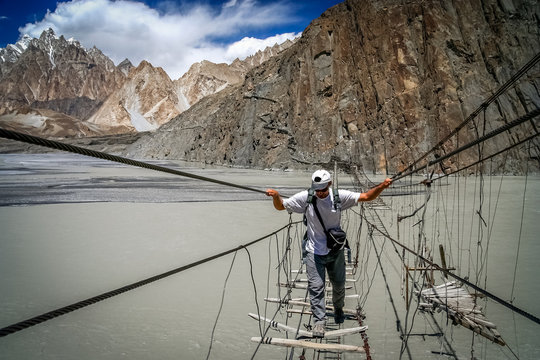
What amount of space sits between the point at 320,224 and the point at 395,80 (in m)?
36.4

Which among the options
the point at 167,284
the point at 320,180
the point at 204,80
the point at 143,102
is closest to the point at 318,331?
the point at 320,180

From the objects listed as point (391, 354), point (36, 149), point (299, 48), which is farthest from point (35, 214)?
point (36, 149)

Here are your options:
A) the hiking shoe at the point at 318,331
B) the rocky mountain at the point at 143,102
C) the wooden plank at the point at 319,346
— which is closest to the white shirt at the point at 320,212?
the hiking shoe at the point at 318,331

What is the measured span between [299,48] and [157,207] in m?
35.4

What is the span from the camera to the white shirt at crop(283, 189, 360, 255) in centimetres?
334

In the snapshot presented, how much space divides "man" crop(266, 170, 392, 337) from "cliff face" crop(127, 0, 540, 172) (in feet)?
108

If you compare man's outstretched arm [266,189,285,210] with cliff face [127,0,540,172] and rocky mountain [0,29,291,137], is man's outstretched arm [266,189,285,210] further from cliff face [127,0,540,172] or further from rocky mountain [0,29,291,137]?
rocky mountain [0,29,291,137]

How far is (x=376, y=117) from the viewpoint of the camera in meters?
37.2

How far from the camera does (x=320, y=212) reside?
11.0 ft

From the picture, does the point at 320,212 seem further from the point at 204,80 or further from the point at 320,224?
the point at 204,80

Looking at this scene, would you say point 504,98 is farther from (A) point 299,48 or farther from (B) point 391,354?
(B) point 391,354

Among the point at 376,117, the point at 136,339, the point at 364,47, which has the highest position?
the point at 364,47

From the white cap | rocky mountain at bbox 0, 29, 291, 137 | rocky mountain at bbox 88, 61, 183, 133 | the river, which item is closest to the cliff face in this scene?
the river

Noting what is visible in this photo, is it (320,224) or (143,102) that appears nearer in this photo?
(320,224)
